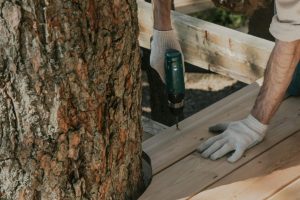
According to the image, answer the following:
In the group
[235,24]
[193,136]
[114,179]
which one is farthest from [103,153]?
[235,24]

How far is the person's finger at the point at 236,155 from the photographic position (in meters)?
3.10

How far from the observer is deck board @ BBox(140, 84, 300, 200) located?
294 cm

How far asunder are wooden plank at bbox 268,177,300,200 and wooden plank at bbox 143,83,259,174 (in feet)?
1.67

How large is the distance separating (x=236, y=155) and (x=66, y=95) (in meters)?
0.99

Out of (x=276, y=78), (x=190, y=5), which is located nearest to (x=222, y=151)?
(x=276, y=78)

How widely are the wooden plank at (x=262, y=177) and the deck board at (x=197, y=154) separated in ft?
0.12

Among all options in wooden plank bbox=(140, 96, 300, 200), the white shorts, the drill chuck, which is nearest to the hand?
the white shorts

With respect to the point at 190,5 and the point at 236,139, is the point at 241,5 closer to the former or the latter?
the point at 236,139

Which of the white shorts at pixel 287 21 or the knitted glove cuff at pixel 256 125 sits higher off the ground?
the white shorts at pixel 287 21

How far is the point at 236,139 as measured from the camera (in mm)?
3170

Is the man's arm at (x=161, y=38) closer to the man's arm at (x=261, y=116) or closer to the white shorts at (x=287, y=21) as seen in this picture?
the man's arm at (x=261, y=116)

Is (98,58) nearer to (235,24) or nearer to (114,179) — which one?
(114,179)

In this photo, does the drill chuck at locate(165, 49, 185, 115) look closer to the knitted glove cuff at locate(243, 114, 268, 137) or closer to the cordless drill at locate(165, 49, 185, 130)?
the cordless drill at locate(165, 49, 185, 130)

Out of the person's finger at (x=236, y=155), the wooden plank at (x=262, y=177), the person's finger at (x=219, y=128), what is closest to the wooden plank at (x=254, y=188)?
the wooden plank at (x=262, y=177)
